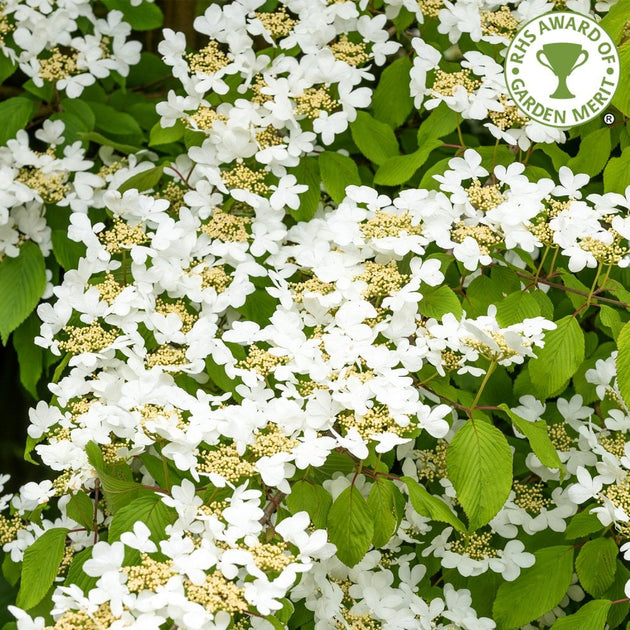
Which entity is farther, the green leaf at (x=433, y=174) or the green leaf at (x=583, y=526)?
the green leaf at (x=433, y=174)

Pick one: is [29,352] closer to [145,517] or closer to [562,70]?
[145,517]

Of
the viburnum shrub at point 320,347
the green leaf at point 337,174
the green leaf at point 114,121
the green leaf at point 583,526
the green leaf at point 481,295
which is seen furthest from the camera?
the green leaf at point 114,121

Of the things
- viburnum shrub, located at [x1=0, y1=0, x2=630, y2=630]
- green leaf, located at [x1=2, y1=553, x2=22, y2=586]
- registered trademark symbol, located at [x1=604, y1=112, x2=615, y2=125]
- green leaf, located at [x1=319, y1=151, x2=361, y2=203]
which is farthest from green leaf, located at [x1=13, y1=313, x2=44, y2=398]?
registered trademark symbol, located at [x1=604, y1=112, x2=615, y2=125]

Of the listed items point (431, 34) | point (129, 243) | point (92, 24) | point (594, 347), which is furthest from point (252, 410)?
point (92, 24)

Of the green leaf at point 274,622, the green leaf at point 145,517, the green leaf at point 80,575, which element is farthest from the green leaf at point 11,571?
the green leaf at point 274,622

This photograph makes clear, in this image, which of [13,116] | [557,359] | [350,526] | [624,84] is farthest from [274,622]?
[13,116]

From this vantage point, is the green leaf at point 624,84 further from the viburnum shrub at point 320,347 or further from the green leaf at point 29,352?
the green leaf at point 29,352

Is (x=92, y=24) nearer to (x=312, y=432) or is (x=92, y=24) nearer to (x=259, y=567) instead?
(x=312, y=432)
